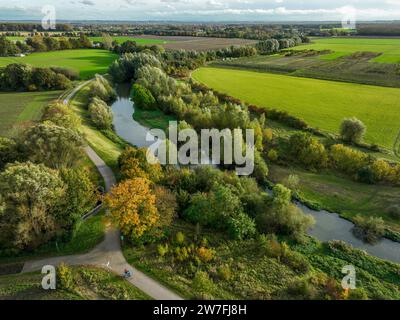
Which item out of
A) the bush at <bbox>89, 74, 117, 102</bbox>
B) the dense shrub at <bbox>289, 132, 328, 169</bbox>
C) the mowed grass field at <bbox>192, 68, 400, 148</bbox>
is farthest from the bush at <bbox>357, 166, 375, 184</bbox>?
the bush at <bbox>89, 74, 117, 102</bbox>

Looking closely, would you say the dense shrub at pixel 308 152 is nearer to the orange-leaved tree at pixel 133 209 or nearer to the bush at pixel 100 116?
the orange-leaved tree at pixel 133 209

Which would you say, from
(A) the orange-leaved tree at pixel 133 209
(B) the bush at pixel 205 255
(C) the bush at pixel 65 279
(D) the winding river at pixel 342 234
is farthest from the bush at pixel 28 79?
(D) the winding river at pixel 342 234

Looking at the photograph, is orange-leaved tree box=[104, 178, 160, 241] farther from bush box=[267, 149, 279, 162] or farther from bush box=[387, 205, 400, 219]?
bush box=[387, 205, 400, 219]

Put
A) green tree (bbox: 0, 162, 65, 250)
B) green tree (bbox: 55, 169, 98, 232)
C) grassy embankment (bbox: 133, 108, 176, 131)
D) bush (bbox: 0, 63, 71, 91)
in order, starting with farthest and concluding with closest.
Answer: bush (bbox: 0, 63, 71, 91), grassy embankment (bbox: 133, 108, 176, 131), green tree (bbox: 55, 169, 98, 232), green tree (bbox: 0, 162, 65, 250)

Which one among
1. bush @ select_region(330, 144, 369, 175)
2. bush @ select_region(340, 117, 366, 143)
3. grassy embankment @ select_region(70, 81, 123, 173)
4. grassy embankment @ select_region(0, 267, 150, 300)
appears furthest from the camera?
bush @ select_region(340, 117, 366, 143)
